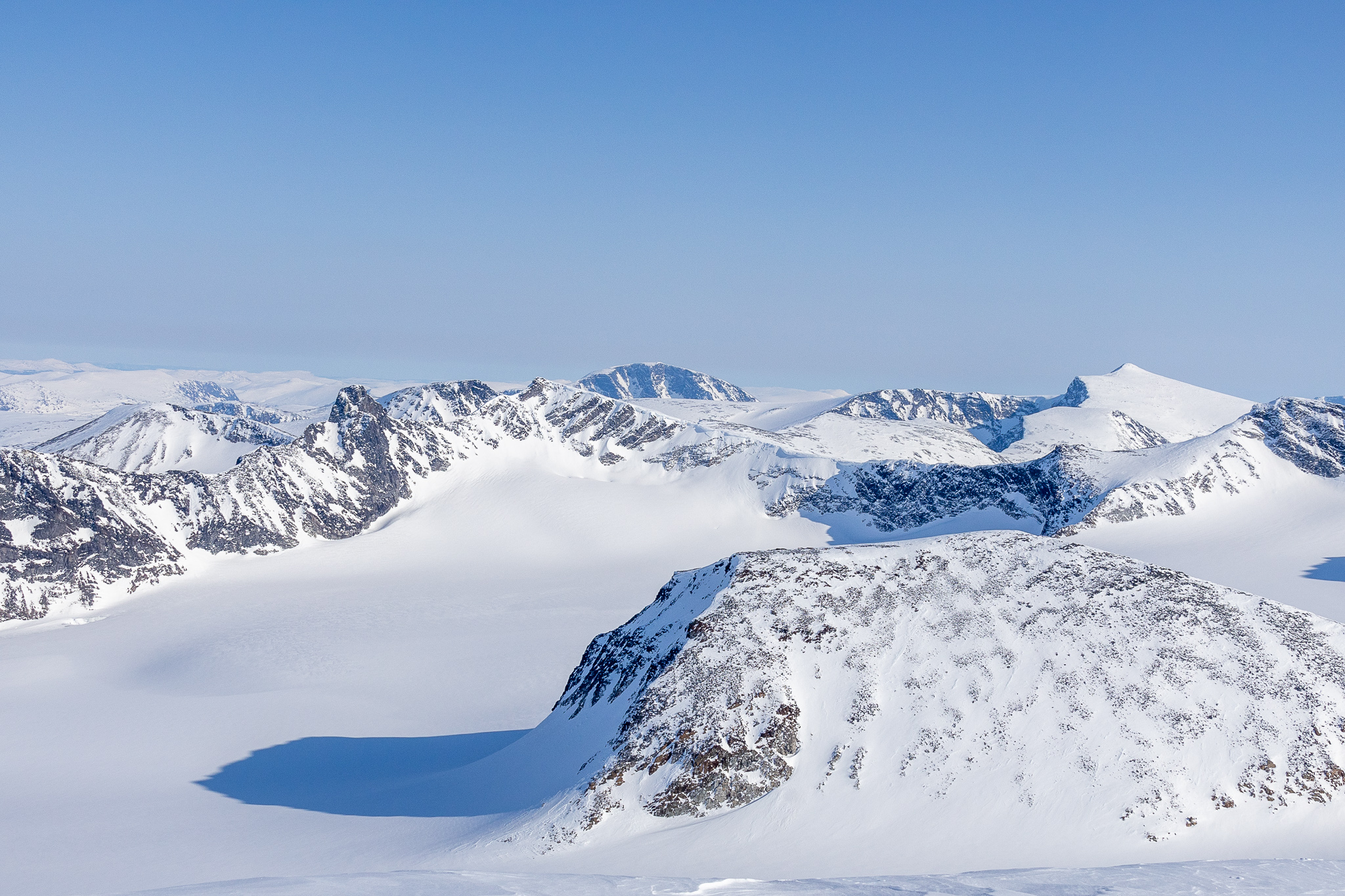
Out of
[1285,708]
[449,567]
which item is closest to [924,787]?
[1285,708]

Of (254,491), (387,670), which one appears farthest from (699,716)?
(254,491)

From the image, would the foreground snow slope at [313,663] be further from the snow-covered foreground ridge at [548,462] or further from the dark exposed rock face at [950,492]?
the dark exposed rock face at [950,492]

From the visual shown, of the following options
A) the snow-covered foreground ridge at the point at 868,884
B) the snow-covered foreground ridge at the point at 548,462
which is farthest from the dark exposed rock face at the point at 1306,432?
the snow-covered foreground ridge at the point at 868,884

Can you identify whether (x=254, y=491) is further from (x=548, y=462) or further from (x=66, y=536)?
(x=548, y=462)

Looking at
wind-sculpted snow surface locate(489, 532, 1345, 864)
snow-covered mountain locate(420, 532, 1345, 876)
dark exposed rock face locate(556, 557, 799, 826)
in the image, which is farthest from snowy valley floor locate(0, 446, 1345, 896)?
dark exposed rock face locate(556, 557, 799, 826)

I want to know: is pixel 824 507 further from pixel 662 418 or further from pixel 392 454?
pixel 392 454
